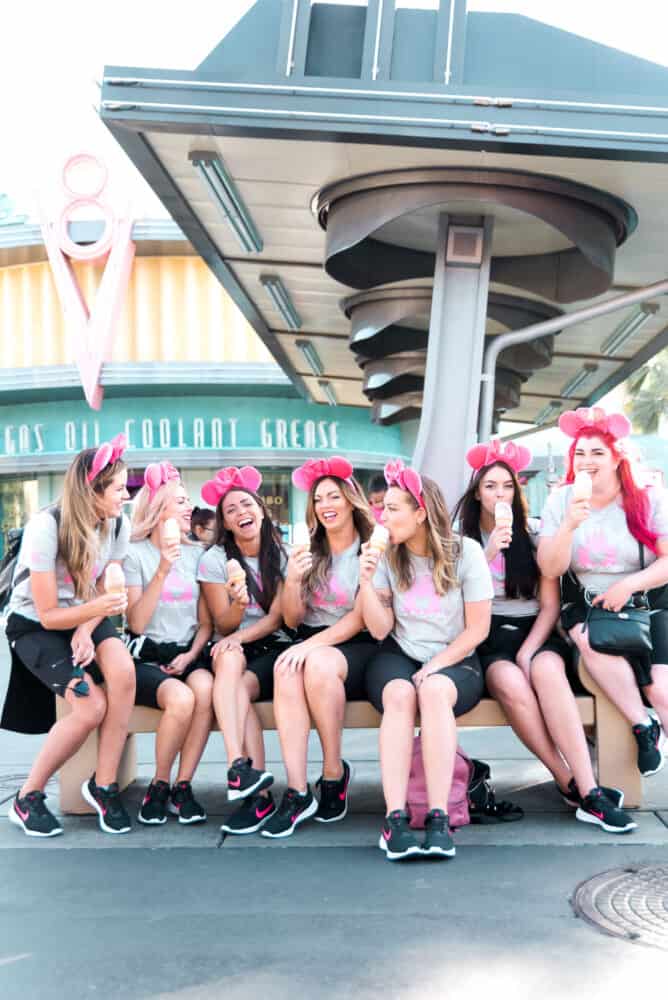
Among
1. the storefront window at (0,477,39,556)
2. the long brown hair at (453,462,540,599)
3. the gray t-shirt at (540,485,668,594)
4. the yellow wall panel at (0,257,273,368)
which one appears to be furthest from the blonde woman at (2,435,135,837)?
the storefront window at (0,477,39,556)

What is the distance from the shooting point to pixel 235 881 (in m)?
4.36

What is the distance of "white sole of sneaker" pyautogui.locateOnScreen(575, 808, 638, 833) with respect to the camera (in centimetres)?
491

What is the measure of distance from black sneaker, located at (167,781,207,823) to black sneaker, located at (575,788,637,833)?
6.08 ft

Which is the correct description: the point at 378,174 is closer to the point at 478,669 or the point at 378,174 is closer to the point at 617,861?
the point at 478,669

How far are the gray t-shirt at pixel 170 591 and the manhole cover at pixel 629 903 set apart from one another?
8.25ft

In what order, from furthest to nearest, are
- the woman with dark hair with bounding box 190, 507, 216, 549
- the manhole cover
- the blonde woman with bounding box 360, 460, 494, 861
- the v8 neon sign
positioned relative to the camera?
1. the v8 neon sign
2. the woman with dark hair with bounding box 190, 507, 216, 549
3. the blonde woman with bounding box 360, 460, 494, 861
4. the manhole cover

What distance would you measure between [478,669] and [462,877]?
115 cm

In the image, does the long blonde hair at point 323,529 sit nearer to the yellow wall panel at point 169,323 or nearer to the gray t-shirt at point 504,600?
the gray t-shirt at point 504,600

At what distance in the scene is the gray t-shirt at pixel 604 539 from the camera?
535cm

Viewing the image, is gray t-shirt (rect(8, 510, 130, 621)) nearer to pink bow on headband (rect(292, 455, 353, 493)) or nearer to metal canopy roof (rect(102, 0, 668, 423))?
pink bow on headband (rect(292, 455, 353, 493))

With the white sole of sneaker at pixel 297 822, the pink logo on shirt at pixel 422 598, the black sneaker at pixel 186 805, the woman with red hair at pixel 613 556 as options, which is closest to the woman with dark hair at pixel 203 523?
the black sneaker at pixel 186 805

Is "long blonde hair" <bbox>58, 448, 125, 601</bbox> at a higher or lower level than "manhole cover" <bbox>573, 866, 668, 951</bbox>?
higher

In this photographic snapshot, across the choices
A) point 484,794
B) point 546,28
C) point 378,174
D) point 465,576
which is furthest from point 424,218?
point 484,794

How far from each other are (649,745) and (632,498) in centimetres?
121
